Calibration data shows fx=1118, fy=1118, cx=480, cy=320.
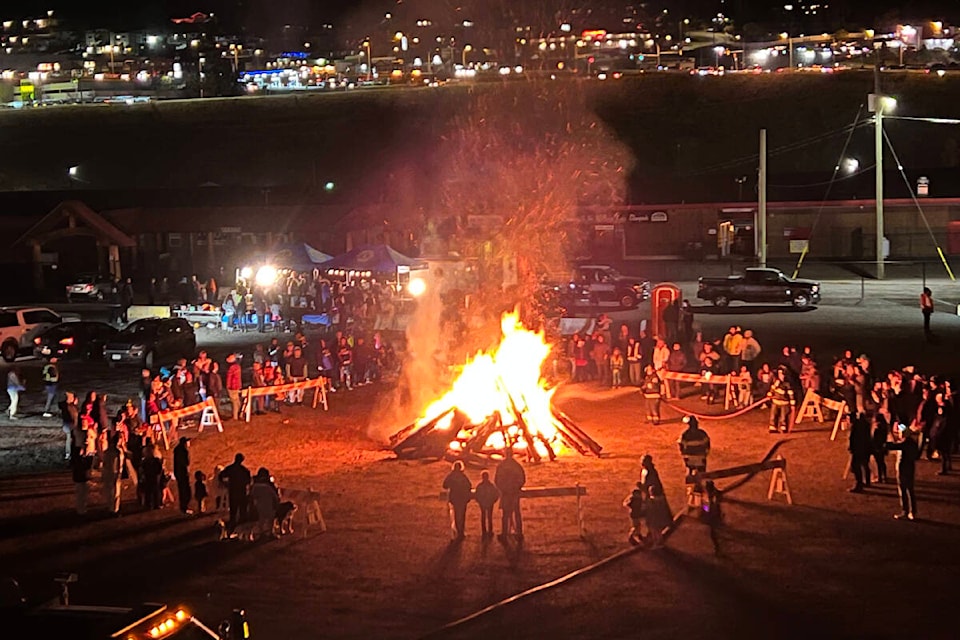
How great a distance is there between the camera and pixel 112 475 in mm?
16281

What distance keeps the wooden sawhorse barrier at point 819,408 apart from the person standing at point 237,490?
35.5ft

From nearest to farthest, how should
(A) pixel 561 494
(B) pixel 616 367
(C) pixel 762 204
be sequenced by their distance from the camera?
(A) pixel 561 494 < (B) pixel 616 367 < (C) pixel 762 204

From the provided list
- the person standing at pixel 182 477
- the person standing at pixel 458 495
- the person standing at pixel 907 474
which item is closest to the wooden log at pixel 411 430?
the person standing at pixel 182 477

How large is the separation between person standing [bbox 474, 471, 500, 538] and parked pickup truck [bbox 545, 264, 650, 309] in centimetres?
2341

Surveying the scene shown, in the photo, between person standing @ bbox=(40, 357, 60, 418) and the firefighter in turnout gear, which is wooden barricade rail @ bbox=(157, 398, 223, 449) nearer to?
person standing @ bbox=(40, 357, 60, 418)

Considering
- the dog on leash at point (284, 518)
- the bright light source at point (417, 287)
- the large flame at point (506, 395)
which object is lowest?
the dog on leash at point (284, 518)

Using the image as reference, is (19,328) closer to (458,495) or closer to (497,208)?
(458,495)

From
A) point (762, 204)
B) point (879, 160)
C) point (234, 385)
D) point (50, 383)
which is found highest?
point (879, 160)

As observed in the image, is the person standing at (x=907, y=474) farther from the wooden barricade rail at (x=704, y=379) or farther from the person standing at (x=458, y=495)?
the wooden barricade rail at (x=704, y=379)

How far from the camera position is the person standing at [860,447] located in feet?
54.1

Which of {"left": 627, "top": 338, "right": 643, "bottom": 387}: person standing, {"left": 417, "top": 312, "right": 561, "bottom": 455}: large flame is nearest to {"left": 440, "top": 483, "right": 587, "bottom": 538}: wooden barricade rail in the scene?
{"left": 417, "top": 312, "right": 561, "bottom": 455}: large flame

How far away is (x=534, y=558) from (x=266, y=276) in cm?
2773

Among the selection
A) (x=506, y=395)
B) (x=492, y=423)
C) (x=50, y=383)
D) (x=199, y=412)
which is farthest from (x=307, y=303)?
(x=492, y=423)

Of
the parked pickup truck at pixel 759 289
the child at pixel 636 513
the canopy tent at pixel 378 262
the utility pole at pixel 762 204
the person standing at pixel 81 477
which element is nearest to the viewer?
the child at pixel 636 513
